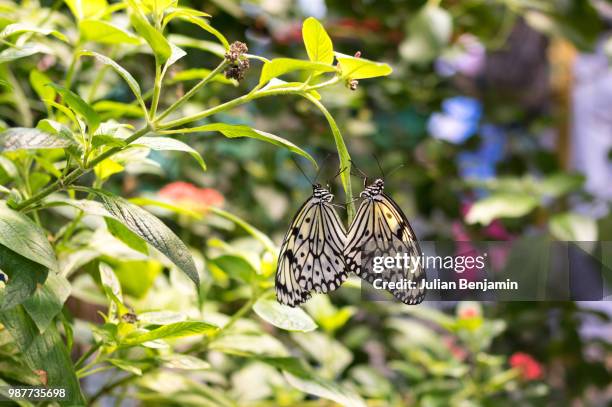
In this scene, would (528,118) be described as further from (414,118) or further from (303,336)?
(303,336)

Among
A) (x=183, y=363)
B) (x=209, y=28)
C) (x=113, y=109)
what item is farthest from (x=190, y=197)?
(x=209, y=28)

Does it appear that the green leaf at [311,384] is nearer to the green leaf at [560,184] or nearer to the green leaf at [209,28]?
the green leaf at [209,28]

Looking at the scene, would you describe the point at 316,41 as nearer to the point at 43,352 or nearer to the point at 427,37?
the point at 43,352

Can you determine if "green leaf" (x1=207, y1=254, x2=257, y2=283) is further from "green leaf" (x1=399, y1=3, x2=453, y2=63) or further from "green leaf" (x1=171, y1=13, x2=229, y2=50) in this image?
"green leaf" (x1=399, y1=3, x2=453, y2=63)

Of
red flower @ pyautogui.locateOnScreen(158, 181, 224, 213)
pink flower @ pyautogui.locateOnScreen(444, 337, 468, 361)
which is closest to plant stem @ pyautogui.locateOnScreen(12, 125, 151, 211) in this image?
red flower @ pyautogui.locateOnScreen(158, 181, 224, 213)

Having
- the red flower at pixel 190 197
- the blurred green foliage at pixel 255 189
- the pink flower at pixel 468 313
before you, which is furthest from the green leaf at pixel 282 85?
the pink flower at pixel 468 313

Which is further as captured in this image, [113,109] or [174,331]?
[113,109]
